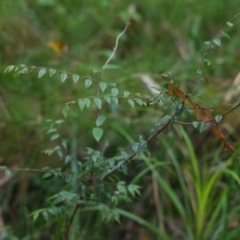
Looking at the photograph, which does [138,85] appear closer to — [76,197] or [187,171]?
[187,171]

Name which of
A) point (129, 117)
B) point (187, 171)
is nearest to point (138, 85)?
point (129, 117)

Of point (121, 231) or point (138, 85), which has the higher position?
point (138, 85)

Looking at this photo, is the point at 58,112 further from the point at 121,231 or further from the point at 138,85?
the point at 121,231

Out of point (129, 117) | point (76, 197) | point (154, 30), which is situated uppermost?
point (154, 30)

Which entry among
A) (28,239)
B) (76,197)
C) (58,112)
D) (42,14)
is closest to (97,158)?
(76,197)

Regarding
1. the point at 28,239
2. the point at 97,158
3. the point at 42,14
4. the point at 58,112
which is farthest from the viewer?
the point at 42,14

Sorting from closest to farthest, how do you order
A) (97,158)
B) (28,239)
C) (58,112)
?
(97,158), (28,239), (58,112)

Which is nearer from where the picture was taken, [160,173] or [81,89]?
[160,173]
